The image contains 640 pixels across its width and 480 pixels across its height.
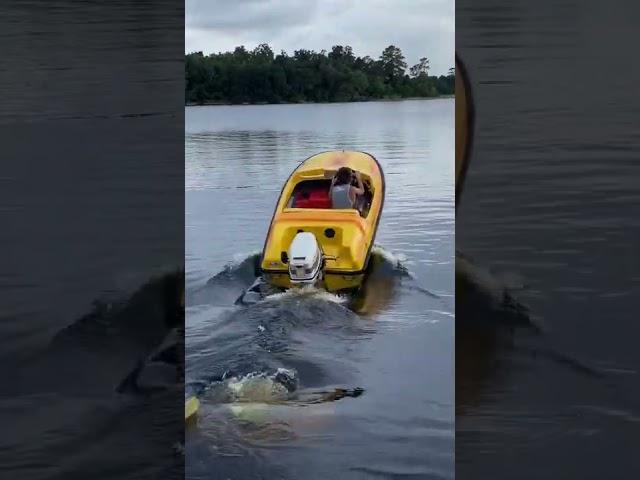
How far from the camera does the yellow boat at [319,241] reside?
4906 mm

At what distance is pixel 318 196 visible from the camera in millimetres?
5504

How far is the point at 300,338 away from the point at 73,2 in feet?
12.1

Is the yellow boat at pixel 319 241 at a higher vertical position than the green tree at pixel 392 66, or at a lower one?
lower

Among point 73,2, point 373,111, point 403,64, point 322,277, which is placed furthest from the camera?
point 373,111

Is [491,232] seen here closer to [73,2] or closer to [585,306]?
[585,306]

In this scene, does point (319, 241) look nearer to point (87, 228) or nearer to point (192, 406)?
point (192, 406)

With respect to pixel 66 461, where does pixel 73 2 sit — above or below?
above

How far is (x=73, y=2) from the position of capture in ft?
5.71

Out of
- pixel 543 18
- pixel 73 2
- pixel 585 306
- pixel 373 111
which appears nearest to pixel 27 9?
pixel 73 2

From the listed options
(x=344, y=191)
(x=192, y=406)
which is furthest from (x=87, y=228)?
(x=344, y=191)

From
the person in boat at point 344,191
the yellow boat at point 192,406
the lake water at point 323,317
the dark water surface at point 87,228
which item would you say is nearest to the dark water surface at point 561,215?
the dark water surface at point 87,228

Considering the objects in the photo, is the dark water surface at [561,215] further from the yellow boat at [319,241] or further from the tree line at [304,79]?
Result: the tree line at [304,79]

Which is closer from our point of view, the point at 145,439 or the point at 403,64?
the point at 145,439

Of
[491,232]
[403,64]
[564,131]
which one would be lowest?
[491,232]
